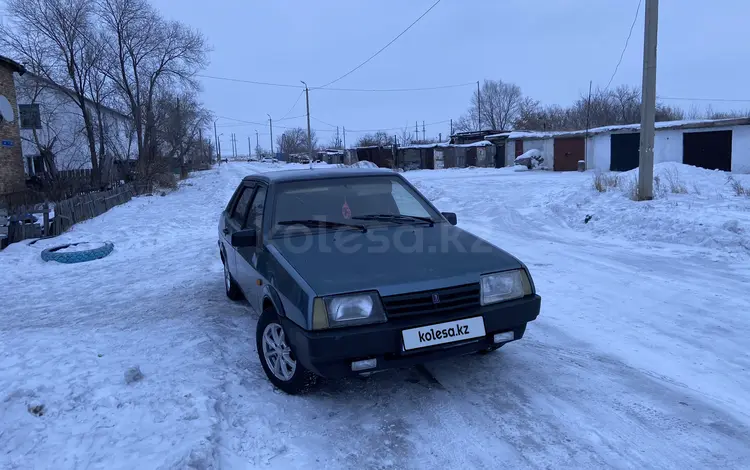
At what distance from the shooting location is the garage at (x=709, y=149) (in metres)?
23.4

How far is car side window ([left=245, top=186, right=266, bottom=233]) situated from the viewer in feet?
14.8

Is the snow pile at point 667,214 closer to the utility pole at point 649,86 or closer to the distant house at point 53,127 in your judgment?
the utility pole at point 649,86

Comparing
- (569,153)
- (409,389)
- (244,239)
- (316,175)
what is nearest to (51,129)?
(569,153)

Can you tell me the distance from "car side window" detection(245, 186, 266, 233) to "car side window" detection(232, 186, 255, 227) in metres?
0.22

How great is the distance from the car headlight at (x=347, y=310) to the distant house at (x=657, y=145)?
24938 mm

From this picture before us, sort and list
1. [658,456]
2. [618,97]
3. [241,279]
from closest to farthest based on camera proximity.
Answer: [658,456] → [241,279] → [618,97]

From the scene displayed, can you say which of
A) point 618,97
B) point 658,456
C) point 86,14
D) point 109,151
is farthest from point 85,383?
point 618,97

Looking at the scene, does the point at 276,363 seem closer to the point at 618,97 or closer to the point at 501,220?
the point at 501,220

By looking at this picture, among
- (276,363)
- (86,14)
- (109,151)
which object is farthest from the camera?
(109,151)

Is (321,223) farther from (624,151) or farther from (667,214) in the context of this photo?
(624,151)

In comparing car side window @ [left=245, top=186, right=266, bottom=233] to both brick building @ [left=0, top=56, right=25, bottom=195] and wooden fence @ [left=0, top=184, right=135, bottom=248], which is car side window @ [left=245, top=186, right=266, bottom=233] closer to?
wooden fence @ [left=0, top=184, right=135, bottom=248]

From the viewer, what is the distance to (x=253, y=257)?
4.39 meters

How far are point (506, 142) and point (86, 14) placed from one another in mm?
27897

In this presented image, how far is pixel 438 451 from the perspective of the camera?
2.88 m
